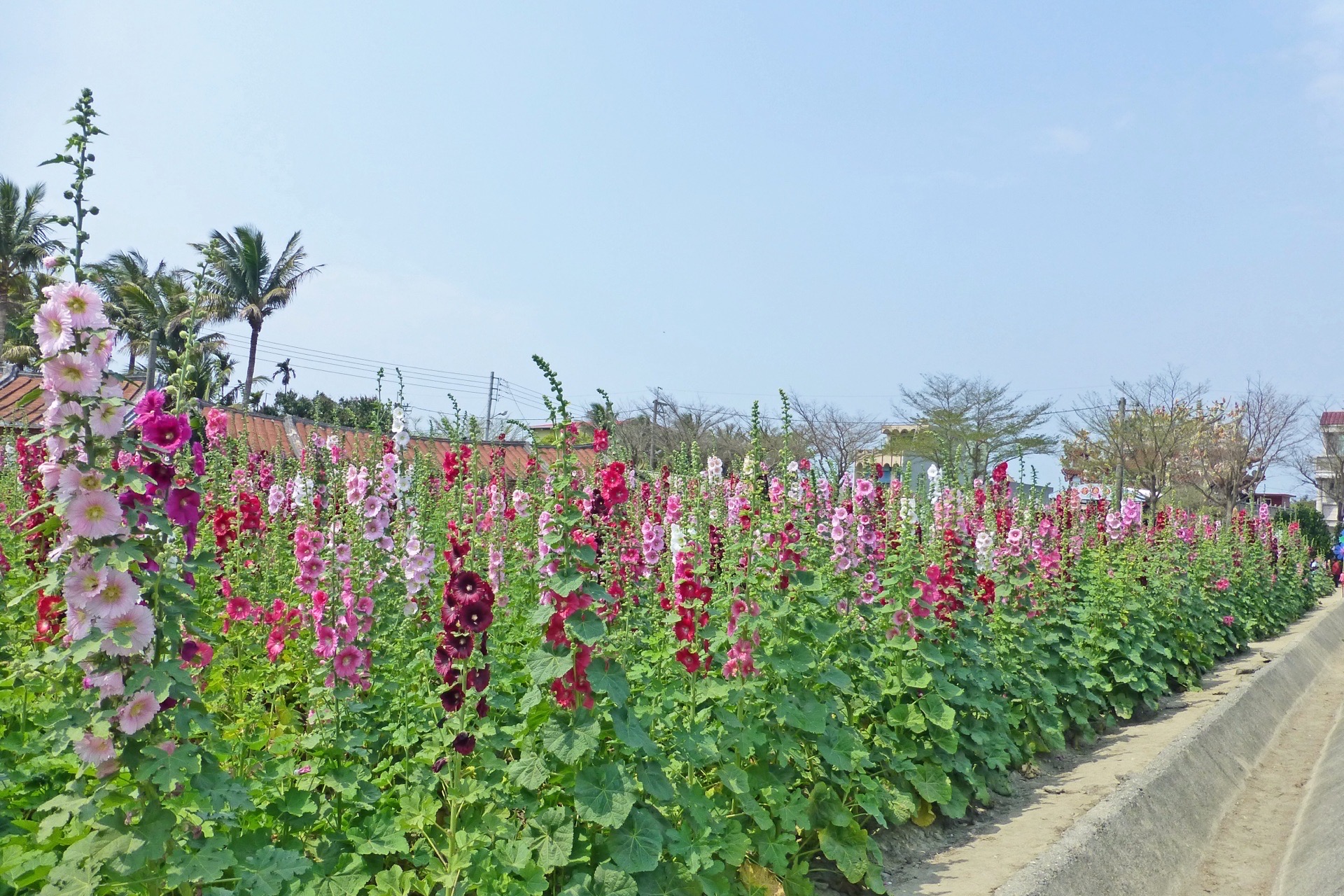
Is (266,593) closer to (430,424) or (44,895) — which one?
(44,895)

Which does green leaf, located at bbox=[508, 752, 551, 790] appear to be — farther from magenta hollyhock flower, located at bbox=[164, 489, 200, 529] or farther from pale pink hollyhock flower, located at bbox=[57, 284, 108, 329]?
pale pink hollyhock flower, located at bbox=[57, 284, 108, 329]

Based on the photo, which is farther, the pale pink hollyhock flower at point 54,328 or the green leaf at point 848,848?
the green leaf at point 848,848

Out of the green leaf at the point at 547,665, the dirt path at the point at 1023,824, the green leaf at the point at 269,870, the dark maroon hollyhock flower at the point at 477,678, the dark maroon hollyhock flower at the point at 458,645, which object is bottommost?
the dirt path at the point at 1023,824

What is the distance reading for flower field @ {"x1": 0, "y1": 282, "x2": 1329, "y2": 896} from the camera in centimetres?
239

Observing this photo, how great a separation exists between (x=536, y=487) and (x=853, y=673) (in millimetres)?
2448

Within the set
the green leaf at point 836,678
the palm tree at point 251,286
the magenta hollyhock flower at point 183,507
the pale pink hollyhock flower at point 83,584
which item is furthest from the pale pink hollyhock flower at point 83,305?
the palm tree at point 251,286

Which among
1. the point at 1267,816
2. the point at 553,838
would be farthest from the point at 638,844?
the point at 1267,816

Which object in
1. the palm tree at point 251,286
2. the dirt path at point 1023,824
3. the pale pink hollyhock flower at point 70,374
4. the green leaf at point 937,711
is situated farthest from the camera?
the palm tree at point 251,286

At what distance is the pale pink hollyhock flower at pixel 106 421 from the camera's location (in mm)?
2354

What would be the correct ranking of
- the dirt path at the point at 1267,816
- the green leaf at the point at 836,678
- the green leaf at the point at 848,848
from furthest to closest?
the dirt path at the point at 1267,816 < the green leaf at the point at 836,678 < the green leaf at the point at 848,848

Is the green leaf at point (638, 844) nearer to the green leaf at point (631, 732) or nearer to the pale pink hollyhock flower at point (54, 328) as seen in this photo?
the green leaf at point (631, 732)

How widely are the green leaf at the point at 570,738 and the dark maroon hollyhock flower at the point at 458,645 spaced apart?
37 centimetres

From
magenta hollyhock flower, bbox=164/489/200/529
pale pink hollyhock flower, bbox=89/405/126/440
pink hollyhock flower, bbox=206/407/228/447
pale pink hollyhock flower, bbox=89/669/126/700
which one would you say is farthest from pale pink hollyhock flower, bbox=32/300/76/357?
pink hollyhock flower, bbox=206/407/228/447

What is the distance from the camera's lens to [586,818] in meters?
2.97
